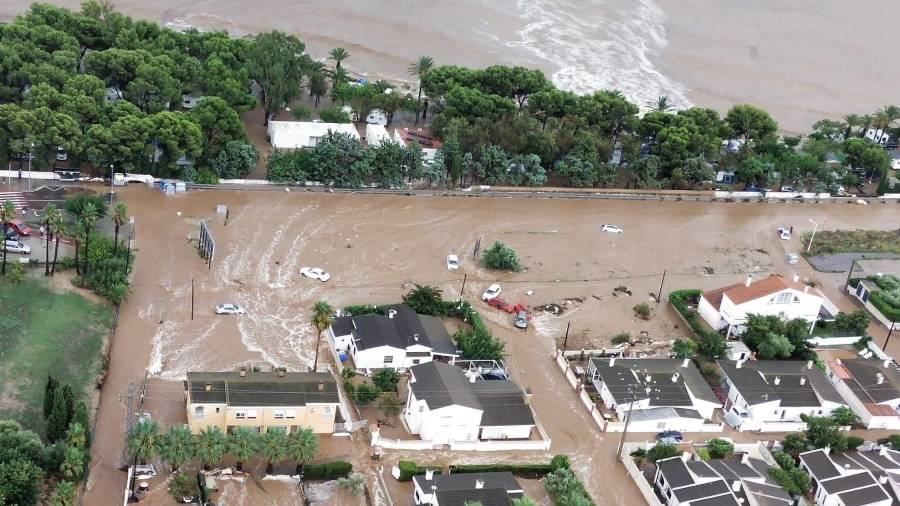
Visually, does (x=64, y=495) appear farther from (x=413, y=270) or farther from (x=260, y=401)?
(x=413, y=270)

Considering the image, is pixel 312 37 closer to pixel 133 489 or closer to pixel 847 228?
pixel 847 228

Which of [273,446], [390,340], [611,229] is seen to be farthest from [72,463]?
[611,229]

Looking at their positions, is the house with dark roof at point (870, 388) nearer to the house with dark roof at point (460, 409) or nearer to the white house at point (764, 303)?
the white house at point (764, 303)

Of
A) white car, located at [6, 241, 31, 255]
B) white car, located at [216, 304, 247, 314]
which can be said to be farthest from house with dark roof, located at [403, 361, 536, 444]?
white car, located at [6, 241, 31, 255]

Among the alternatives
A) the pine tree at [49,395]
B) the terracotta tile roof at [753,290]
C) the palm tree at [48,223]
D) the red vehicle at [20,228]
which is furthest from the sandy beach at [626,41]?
the pine tree at [49,395]

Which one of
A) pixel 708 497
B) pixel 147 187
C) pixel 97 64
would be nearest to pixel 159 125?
pixel 147 187

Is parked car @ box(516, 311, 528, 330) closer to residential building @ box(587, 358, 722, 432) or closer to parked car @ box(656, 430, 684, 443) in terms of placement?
residential building @ box(587, 358, 722, 432)
